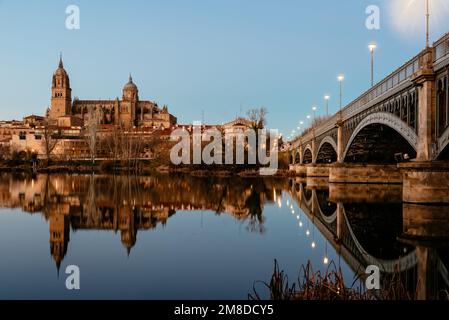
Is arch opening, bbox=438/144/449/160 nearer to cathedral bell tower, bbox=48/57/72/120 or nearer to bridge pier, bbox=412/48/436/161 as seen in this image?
bridge pier, bbox=412/48/436/161

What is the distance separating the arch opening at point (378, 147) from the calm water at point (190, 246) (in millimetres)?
11243

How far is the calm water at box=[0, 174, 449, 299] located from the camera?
440 inches

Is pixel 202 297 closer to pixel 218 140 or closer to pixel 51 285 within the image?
pixel 51 285

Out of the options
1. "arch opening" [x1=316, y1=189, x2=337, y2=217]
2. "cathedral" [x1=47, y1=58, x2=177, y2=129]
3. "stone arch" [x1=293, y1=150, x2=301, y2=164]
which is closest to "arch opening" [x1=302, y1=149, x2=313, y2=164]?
"stone arch" [x1=293, y1=150, x2=301, y2=164]

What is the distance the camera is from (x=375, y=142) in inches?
1730

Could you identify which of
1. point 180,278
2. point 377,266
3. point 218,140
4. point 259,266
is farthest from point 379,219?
point 218,140

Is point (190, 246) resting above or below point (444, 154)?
below

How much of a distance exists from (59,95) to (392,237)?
635ft

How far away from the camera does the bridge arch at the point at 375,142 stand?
1436 inches

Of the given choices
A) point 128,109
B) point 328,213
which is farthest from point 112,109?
point 328,213

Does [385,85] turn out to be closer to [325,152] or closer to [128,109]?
[325,152]

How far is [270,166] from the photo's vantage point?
86750mm

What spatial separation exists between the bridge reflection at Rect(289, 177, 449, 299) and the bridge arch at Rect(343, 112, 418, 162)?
712 centimetres

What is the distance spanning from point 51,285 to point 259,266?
556 cm
